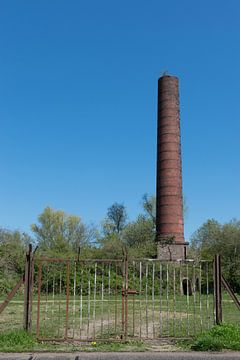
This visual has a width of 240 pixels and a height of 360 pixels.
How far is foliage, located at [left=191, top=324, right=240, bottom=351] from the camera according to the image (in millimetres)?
7340

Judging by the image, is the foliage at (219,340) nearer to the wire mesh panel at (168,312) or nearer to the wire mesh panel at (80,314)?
the wire mesh panel at (168,312)

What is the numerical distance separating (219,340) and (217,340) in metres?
0.05

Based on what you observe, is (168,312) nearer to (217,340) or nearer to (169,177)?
(217,340)

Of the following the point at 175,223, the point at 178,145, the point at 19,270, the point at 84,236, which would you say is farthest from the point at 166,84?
the point at 84,236

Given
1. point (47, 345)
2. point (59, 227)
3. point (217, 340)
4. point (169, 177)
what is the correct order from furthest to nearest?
point (59, 227) < point (169, 177) < point (47, 345) < point (217, 340)

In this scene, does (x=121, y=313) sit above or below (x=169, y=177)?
below

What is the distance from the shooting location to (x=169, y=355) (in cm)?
679

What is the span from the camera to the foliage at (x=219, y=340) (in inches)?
289

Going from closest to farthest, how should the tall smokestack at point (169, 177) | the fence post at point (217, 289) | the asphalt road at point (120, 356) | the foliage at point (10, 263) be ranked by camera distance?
1. the asphalt road at point (120, 356)
2. the fence post at point (217, 289)
3. the foliage at point (10, 263)
4. the tall smokestack at point (169, 177)

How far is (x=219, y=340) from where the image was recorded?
7.46 meters

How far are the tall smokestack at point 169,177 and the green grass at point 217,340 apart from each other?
27483mm

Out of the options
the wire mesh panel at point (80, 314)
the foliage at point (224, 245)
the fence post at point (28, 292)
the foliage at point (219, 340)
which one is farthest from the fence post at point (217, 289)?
the foliage at point (224, 245)

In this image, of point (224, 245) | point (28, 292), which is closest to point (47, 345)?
point (28, 292)

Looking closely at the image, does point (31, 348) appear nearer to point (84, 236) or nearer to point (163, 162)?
point (163, 162)
